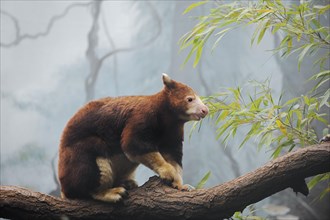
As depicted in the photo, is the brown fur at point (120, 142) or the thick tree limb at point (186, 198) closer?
the thick tree limb at point (186, 198)

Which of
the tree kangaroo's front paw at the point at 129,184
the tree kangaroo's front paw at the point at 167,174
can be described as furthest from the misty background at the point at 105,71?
the tree kangaroo's front paw at the point at 167,174

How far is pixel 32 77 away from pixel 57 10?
0.63 meters

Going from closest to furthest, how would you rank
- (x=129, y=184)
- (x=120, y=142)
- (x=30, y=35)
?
(x=120, y=142) → (x=129, y=184) → (x=30, y=35)

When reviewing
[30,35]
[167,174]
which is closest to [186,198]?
[167,174]

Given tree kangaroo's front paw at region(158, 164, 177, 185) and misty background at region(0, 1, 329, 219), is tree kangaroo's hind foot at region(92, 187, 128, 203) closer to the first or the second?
tree kangaroo's front paw at region(158, 164, 177, 185)

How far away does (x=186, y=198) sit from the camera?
1923 millimetres

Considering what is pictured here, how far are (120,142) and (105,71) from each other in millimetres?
1818

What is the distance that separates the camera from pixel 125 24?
3.88 metres

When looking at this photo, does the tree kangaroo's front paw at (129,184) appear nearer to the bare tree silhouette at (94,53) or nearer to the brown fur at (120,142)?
the brown fur at (120,142)

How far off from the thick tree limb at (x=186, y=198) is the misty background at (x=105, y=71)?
1607 mm

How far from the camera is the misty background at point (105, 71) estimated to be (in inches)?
141

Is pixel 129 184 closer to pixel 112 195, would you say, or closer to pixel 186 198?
pixel 112 195

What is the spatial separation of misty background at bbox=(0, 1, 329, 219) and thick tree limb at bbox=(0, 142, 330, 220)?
1607 millimetres

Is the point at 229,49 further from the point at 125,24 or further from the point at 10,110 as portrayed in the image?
the point at 10,110
